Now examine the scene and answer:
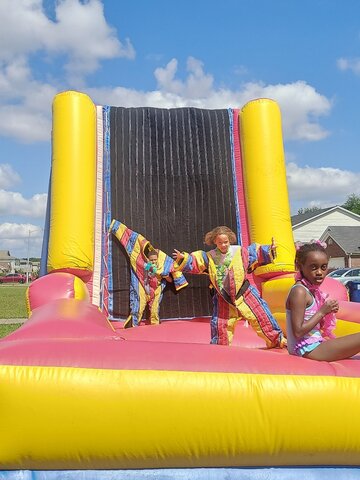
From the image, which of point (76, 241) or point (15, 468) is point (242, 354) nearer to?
point (15, 468)

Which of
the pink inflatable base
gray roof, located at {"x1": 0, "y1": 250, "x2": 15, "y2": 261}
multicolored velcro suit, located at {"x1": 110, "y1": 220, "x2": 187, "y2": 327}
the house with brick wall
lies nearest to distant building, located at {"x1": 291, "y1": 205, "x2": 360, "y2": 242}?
the house with brick wall

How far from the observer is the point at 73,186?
169 inches

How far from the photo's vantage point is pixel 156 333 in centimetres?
378

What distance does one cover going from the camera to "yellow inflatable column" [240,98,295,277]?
4383mm

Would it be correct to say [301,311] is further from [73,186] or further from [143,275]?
[73,186]

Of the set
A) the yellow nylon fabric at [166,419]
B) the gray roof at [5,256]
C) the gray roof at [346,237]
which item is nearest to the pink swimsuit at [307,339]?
the yellow nylon fabric at [166,419]

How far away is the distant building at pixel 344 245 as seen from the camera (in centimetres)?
2728

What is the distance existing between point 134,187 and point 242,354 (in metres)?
2.88

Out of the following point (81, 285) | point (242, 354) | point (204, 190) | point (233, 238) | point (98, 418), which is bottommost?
point (98, 418)

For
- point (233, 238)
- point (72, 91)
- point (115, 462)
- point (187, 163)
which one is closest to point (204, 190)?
point (187, 163)

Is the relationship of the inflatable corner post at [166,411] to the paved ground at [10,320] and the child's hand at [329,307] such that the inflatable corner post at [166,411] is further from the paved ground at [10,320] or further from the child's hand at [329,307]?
the paved ground at [10,320]

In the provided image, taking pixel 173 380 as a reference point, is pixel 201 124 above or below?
above

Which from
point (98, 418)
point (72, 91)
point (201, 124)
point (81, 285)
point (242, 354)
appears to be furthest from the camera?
point (201, 124)

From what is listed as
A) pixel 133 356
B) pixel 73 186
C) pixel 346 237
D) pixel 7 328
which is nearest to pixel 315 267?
pixel 133 356
